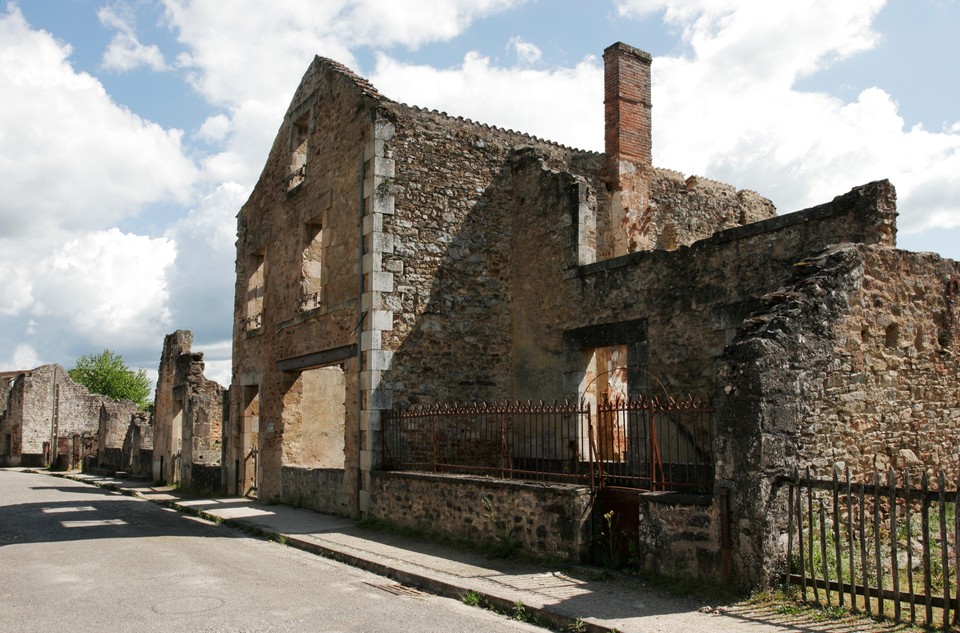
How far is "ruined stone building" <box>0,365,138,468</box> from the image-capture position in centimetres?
3581

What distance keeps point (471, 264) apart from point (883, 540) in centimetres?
777

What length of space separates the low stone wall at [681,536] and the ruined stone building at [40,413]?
32627mm

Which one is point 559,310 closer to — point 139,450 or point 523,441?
point 523,441

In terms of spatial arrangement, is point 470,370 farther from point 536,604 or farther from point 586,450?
point 536,604

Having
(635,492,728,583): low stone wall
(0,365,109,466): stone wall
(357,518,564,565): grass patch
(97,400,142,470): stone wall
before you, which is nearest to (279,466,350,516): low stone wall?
(357,518,564,565): grass patch

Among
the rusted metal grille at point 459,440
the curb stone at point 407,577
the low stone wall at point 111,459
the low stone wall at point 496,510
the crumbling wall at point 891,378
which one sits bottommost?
the low stone wall at point 111,459

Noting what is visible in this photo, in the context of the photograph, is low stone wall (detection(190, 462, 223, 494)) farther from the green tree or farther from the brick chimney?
the green tree

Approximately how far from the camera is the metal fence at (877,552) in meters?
5.38

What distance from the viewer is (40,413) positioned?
36.5 meters

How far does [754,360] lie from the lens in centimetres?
654

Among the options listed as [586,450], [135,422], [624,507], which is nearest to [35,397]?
[135,422]

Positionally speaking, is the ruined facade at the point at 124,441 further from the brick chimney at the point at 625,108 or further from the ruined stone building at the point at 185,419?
the brick chimney at the point at 625,108

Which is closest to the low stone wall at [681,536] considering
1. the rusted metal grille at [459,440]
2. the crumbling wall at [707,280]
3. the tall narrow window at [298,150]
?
the crumbling wall at [707,280]

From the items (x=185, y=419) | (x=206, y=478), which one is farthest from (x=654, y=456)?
(x=185, y=419)
